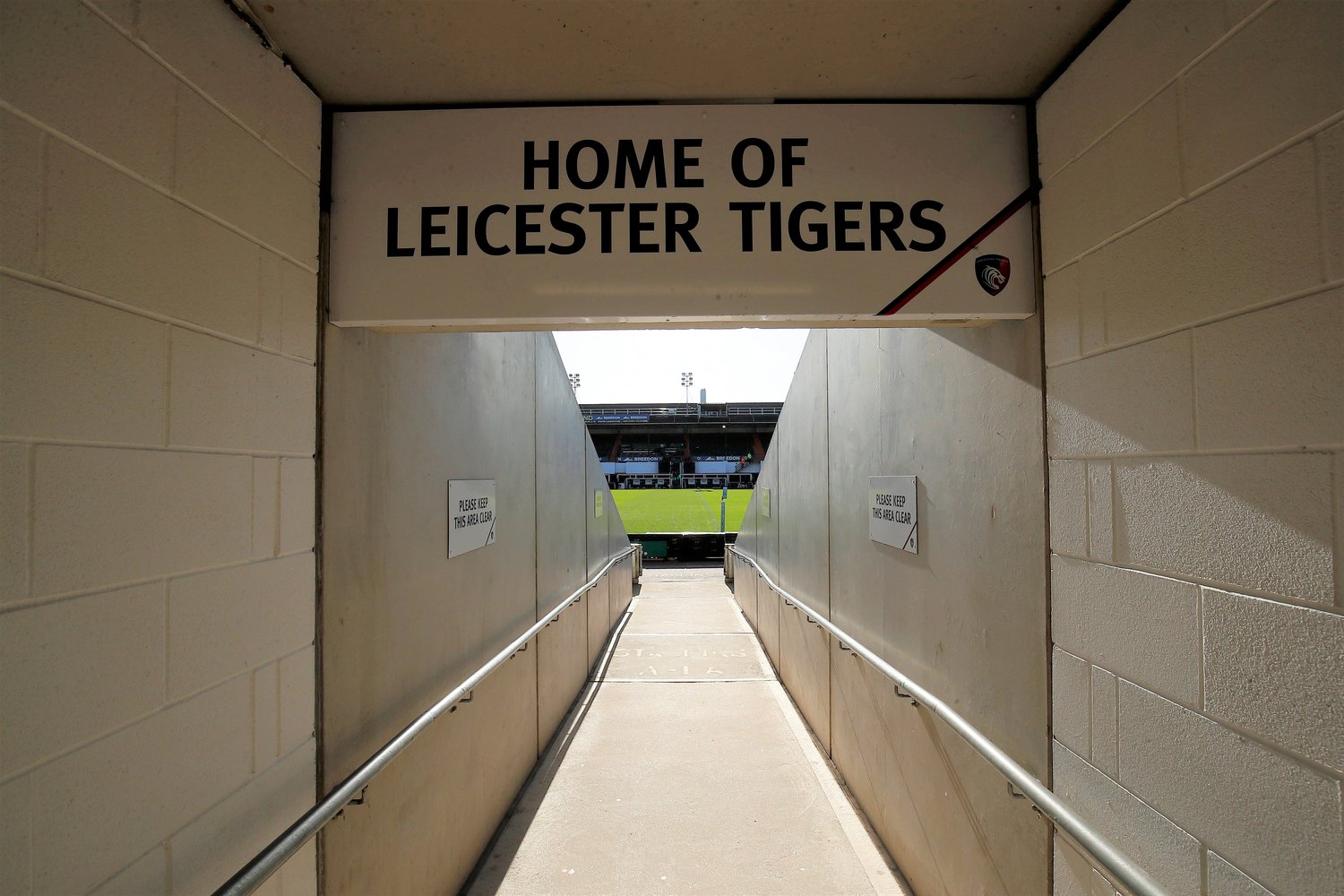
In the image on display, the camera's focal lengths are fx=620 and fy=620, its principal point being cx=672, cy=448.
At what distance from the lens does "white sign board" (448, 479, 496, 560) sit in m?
2.60

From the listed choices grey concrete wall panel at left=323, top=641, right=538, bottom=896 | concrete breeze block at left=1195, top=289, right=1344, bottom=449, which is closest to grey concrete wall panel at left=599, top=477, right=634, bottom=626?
grey concrete wall panel at left=323, top=641, right=538, bottom=896

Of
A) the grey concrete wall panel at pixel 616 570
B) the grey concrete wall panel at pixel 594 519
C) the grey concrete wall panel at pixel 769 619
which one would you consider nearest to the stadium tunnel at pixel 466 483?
the grey concrete wall panel at pixel 769 619

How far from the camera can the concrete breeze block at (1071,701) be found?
5.17ft

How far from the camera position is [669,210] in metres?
1.84

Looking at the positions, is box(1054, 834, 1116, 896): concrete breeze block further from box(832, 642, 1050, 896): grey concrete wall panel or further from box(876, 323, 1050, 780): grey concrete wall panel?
box(876, 323, 1050, 780): grey concrete wall panel

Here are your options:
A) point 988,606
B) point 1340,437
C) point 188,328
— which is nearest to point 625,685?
point 988,606

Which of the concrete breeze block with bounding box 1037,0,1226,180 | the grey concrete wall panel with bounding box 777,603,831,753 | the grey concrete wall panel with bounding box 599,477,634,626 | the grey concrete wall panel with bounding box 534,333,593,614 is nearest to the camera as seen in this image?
the concrete breeze block with bounding box 1037,0,1226,180

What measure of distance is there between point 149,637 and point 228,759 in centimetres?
38

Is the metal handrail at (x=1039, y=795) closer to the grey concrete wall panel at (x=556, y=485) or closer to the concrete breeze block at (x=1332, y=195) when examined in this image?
the concrete breeze block at (x=1332, y=195)

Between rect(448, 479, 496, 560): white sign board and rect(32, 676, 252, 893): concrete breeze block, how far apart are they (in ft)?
3.85

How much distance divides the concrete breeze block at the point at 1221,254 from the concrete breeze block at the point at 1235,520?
30 centimetres

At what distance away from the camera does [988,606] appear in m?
2.00

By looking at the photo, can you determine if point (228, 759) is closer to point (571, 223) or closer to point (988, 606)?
point (571, 223)

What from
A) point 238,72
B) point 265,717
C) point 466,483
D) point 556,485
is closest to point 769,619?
point 556,485
